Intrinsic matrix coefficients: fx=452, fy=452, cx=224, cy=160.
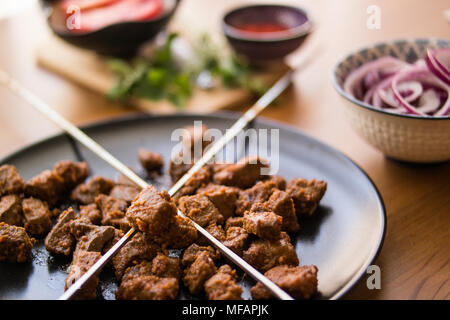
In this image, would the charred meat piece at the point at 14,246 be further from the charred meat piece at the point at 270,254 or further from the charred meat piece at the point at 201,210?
the charred meat piece at the point at 270,254

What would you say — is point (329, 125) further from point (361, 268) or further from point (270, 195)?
point (361, 268)

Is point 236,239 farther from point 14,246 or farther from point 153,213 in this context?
point 14,246

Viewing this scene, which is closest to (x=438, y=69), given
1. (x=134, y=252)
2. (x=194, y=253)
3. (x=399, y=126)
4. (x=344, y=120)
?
(x=399, y=126)

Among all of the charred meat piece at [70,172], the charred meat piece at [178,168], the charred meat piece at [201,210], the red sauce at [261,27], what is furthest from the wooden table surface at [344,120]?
the charred meat piece at [178,168]

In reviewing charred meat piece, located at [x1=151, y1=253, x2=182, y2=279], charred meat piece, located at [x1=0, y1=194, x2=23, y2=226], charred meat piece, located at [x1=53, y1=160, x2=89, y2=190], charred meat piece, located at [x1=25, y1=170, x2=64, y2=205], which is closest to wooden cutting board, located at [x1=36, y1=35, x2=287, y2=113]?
charred meat piece, located at [x1=53, y1=160, x2=89, y2=190]

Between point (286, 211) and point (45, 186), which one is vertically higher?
point (45, 186)

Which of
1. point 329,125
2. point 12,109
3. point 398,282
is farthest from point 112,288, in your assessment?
point 12,109
